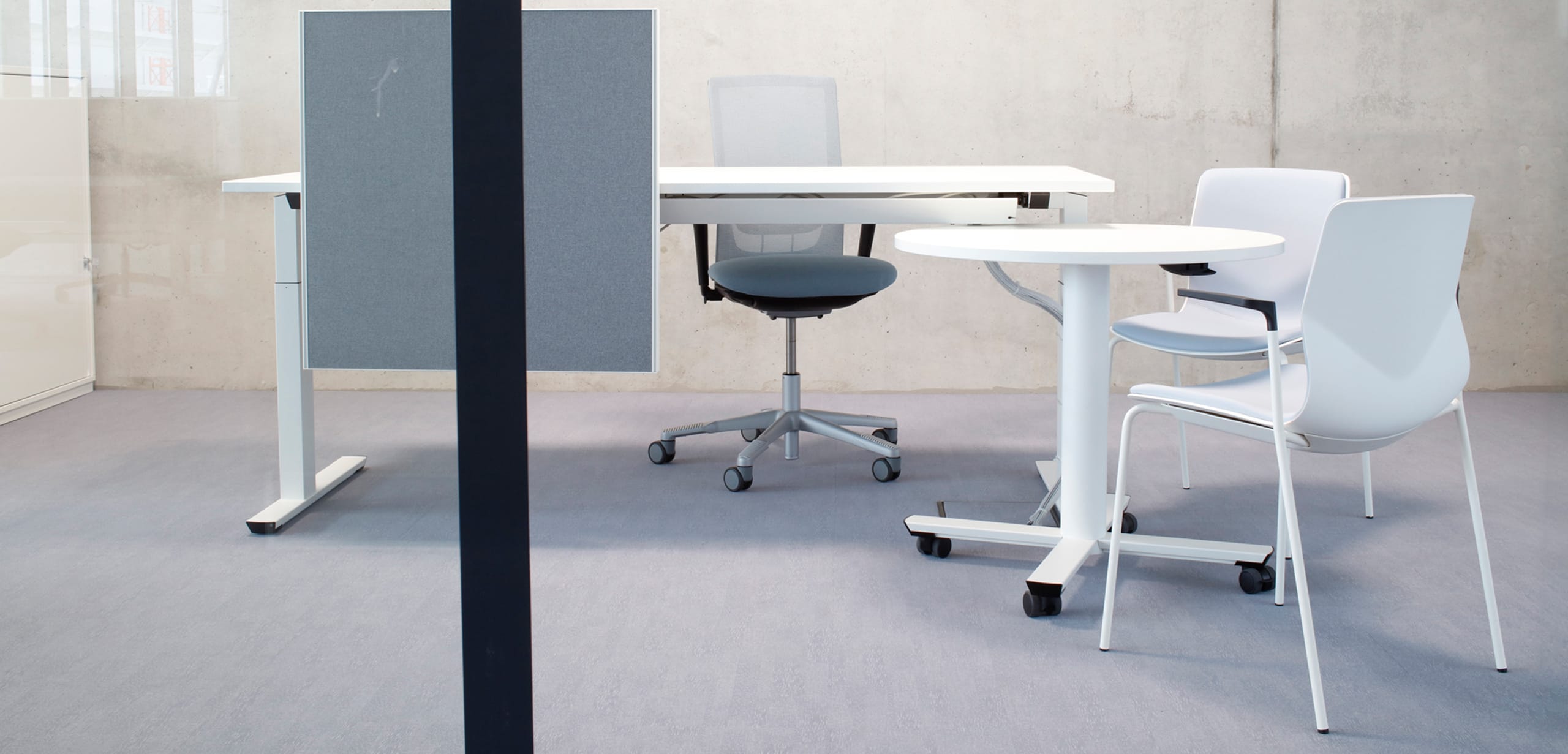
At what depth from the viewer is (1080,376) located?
219 cm

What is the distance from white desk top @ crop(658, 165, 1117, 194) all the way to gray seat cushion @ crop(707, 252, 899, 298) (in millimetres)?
269

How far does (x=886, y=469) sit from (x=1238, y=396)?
1186 millimetres

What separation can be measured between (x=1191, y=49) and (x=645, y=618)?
306 centimetres

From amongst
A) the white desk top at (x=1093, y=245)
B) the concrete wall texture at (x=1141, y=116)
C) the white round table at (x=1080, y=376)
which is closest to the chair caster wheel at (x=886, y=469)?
the white round table at (x=1080, y=376)

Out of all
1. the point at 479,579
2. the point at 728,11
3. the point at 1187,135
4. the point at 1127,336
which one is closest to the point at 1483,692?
the point at 1127,336

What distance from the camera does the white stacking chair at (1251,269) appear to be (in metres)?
2.62

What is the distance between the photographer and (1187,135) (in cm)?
418

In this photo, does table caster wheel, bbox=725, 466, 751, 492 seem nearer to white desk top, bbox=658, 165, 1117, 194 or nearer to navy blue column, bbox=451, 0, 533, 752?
white desk top, bbox=658, 165, 1117, 194

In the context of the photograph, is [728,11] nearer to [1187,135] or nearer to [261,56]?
[1187,135]

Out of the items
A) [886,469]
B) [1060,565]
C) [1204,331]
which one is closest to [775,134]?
[886,469]

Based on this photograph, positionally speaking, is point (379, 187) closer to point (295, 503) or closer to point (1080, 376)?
point (295, 503)

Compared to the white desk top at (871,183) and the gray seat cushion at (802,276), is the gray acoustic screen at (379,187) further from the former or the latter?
the gray seat cushion at (802,276)

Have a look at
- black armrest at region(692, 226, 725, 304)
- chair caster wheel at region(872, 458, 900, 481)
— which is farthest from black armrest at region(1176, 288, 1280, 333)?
black armrest at region(692, 226, 725, 304)

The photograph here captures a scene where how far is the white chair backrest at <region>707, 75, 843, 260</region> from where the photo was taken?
10.9 ft
